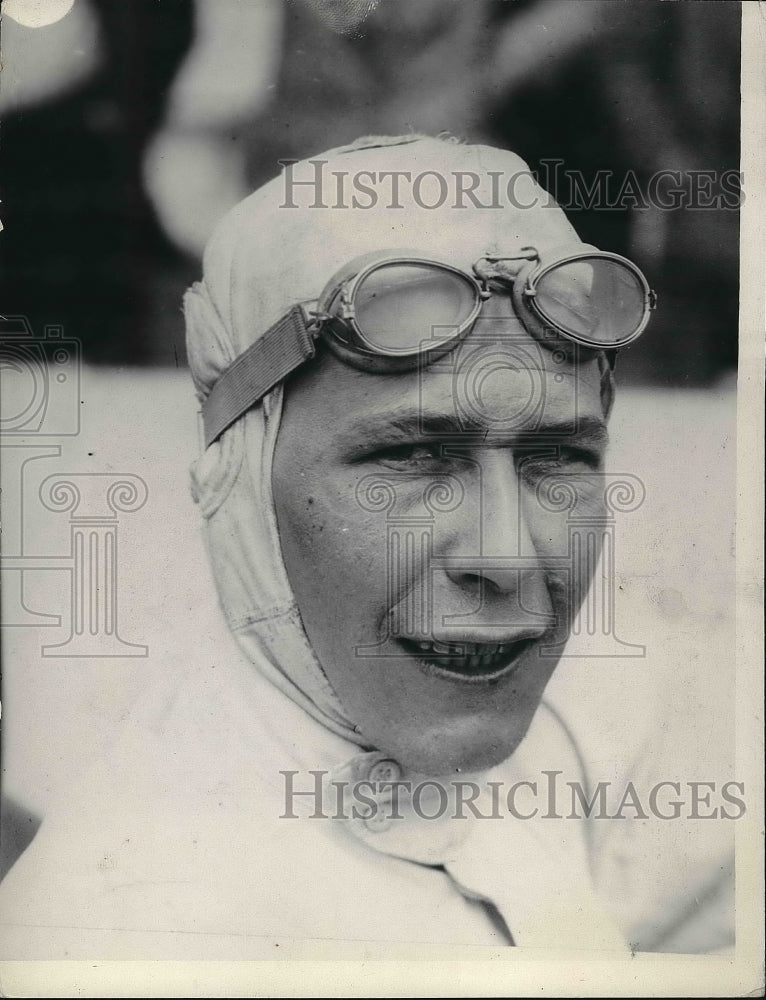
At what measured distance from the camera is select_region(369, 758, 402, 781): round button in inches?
87.6

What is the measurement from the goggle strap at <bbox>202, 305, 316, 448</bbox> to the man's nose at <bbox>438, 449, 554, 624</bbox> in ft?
1.41

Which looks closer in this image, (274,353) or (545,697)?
(274,353)

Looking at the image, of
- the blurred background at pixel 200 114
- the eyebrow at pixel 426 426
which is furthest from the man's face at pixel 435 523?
the blurred background at pixel 200 114

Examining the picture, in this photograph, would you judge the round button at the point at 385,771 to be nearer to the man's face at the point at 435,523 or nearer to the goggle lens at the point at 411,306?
the man's face at the point at 435,523

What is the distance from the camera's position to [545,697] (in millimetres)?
2314

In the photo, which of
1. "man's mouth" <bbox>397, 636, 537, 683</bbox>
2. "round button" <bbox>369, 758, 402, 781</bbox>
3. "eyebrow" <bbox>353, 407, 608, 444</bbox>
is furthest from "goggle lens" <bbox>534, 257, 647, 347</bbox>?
"round button" <bbox>369, 758, 402, 781</bbox>

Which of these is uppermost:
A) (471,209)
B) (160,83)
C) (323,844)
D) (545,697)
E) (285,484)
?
(160,83)

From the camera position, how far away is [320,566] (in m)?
2.13

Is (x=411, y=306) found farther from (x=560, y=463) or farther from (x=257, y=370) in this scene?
(x=560, y=463)

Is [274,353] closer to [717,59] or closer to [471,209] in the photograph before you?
[471,209]

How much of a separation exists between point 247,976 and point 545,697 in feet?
2.90

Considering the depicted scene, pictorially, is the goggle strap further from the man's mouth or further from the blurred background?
the man's mouth

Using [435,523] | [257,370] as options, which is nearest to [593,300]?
[435,523]

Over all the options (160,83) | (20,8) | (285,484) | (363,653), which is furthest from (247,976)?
(20,8)
